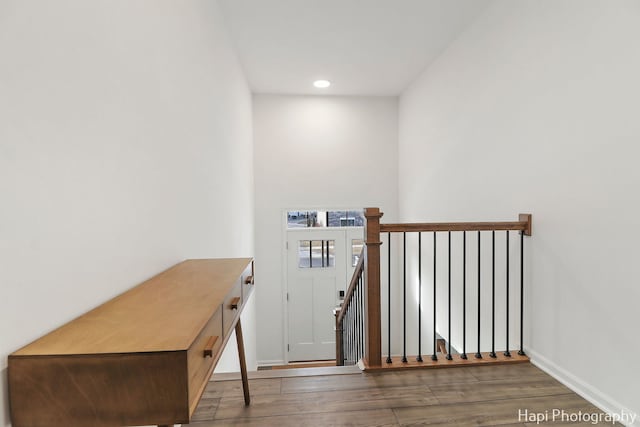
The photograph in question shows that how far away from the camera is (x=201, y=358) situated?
744 millimetres

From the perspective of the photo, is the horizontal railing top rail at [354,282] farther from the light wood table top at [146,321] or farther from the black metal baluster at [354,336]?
the light wood table top at [146,321]

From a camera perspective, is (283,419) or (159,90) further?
(283,419)

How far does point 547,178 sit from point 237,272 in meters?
1.91

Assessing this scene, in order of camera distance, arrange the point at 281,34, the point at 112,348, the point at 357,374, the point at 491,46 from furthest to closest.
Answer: the point at 281,34 < the point at 491,46 < the point at 357,374 < the point at 112,348

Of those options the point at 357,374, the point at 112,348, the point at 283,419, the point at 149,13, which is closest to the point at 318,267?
the point at 357,374

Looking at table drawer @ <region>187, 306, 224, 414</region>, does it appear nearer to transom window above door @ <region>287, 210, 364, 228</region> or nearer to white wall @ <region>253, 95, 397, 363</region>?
white wall @ <region>253, 95, 397, 363</region>

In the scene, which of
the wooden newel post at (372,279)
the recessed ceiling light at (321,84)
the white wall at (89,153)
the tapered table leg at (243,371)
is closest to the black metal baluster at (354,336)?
the wooden newel post at (372,279)

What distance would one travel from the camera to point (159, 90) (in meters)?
1.41

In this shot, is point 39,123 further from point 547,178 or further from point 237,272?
point 547,178

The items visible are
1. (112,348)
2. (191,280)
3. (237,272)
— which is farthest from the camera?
(237,272)

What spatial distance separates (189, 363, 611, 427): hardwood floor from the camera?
5.15ft

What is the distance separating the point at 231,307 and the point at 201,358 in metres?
0.38

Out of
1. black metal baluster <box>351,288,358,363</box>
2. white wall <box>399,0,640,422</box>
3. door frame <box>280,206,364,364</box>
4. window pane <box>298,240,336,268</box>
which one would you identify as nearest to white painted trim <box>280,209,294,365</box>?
door frame <box>280,206,364,364</box>

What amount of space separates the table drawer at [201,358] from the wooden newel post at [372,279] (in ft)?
4.35
